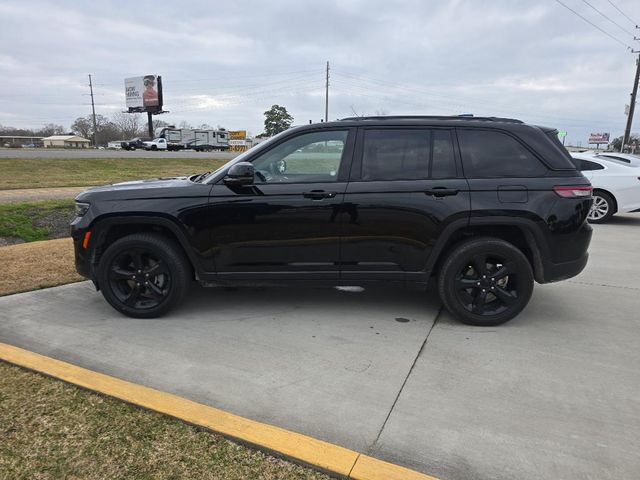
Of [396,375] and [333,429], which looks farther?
[396,375]

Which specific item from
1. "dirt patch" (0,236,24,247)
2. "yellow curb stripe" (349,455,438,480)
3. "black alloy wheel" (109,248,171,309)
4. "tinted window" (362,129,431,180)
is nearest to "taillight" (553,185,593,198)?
"tinted window" (362,129,431,180)

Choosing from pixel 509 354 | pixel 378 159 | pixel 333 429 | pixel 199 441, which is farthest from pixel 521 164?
pixel 199 441

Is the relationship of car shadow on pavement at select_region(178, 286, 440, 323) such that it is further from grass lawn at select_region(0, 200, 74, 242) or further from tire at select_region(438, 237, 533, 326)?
grass lawn at select_region(0, 200, 74, 242)

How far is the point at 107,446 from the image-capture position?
248 centimetres

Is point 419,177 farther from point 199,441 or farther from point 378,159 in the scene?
point 199,441

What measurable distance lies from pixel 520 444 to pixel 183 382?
210cm

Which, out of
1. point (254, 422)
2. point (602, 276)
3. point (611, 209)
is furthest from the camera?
point (611, 209)

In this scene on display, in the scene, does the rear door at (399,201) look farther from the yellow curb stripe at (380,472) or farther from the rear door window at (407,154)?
the yellow curb stripe at (380,472)

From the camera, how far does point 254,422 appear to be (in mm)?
2686

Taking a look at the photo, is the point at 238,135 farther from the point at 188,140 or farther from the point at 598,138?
the point at 598,138

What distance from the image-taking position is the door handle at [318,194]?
404cm

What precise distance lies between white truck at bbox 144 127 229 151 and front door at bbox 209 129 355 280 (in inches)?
2084

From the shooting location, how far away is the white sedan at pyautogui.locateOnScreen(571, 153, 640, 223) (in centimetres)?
980

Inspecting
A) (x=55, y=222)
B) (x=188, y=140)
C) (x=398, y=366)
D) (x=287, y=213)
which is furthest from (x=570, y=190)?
(x=188, y=140)
